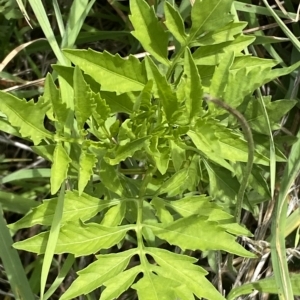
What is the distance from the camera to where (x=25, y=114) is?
1.19 meters

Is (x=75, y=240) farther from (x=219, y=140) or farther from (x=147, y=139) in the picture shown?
(x=219, y=140)

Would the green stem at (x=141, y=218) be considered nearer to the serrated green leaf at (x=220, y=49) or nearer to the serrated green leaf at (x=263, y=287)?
the serrated green leaf at (x=220, y=49)

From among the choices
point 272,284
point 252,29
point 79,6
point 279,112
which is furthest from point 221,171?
point 79,6

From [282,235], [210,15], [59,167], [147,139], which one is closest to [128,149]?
[147,139]

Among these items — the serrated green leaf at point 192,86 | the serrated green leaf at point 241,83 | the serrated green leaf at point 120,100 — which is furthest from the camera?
the serrated green leaf at point 120,100

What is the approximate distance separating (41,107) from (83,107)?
3.7 inches

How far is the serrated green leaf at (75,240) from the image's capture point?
1.26m

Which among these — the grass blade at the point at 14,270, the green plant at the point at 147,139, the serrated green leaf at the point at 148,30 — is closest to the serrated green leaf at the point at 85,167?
the green plant at the point at 147,139

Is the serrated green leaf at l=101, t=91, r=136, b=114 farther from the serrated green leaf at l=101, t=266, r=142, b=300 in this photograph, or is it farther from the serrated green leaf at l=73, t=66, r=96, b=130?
the serrated green leaf at l=101, t=266, r=142, b=300

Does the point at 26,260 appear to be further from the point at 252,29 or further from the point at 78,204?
the point at 252,29

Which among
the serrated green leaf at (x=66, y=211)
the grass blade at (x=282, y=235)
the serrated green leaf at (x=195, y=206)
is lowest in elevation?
the grass blade at (x=282, y=235)

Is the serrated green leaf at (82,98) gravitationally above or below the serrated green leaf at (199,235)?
above

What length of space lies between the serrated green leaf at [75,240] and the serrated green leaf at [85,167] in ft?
0.32

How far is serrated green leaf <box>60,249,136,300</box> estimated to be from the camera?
1226mm
